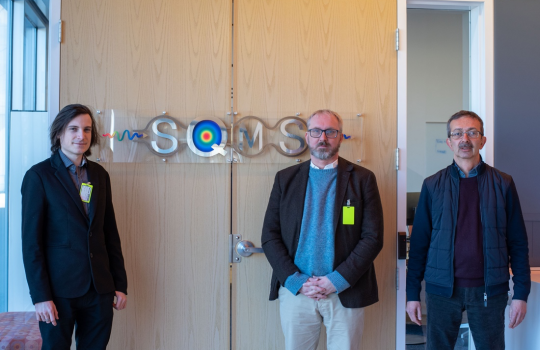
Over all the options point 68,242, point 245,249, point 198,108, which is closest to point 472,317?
point 245,249

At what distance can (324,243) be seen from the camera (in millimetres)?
2311

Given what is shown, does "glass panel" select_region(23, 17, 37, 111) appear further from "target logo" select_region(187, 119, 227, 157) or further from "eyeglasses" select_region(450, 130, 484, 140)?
"eyeglasses" select_region(450, 130, 484, 140)

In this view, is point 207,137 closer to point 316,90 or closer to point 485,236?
point 316,90

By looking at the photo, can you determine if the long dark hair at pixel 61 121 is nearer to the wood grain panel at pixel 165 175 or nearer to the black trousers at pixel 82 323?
the wood grain panel at pixel 165 175

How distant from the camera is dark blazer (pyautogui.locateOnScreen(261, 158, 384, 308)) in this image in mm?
2270

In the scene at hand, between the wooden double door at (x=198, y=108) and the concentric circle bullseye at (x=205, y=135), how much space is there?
0.23ft

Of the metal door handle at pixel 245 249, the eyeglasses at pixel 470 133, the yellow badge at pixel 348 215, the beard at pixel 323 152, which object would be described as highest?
the eyeglasses at pixel 470 133

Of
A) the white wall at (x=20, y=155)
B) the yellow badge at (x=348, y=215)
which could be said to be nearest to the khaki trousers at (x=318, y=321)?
the yellow badge at (x=348, y=215)

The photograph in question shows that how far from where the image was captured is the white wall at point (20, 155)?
264cm

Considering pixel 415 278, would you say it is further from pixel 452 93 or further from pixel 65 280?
pixel 452 93

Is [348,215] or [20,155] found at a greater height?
[20,155]

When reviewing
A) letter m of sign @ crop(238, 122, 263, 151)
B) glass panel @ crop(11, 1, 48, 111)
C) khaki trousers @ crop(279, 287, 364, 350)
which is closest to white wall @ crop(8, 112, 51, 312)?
glass panel @ crop(11, 1, 48, 111)

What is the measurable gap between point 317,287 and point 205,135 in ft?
3.62

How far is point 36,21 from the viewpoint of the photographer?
3139mm
